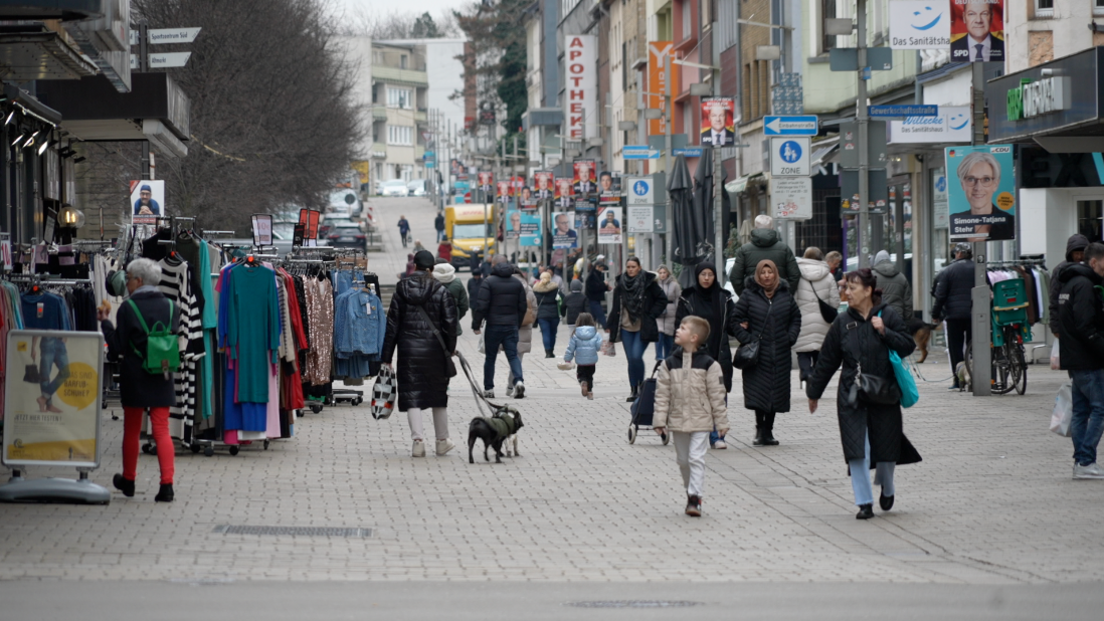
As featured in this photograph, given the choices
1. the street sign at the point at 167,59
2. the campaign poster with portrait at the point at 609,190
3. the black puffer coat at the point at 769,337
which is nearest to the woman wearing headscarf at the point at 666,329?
the black puffer coat at the point at 769,337

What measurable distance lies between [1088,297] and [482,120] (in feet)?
373

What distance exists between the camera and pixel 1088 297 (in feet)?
40.2

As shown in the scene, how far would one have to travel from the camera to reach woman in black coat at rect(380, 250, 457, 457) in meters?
14.6

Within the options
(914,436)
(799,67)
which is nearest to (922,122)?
(914,436)

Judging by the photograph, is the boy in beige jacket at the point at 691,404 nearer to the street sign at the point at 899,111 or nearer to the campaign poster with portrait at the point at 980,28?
the campaign poster with portrait at the point at 980,28

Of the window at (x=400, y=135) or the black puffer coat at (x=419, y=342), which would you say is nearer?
the black puffer coat at (x=419, y=342)

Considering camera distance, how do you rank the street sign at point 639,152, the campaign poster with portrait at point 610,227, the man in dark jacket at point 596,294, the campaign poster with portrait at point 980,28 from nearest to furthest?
1. the campaign poster with portrait at point 980,28
2. the man in dark jacket at point 596,294
3. the street sign at point 639,152
4. the campaign poster with portrait at point 610,227

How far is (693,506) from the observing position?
11.3 m

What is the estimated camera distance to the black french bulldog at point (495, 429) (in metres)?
14.2

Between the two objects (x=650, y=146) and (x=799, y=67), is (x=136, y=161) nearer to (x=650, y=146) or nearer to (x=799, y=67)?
(x=650, y=146)

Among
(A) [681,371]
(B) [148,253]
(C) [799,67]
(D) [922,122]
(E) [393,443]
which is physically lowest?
(E) [393,443]

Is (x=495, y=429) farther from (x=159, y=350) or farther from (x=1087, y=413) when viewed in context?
A: (x=1087, y=413)

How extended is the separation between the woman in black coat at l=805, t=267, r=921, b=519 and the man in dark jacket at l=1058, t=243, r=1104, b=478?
6.33 ft

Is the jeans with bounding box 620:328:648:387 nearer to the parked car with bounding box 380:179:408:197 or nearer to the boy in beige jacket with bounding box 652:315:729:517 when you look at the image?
the boy in beige jacket with bounding box 652:315:729:517
